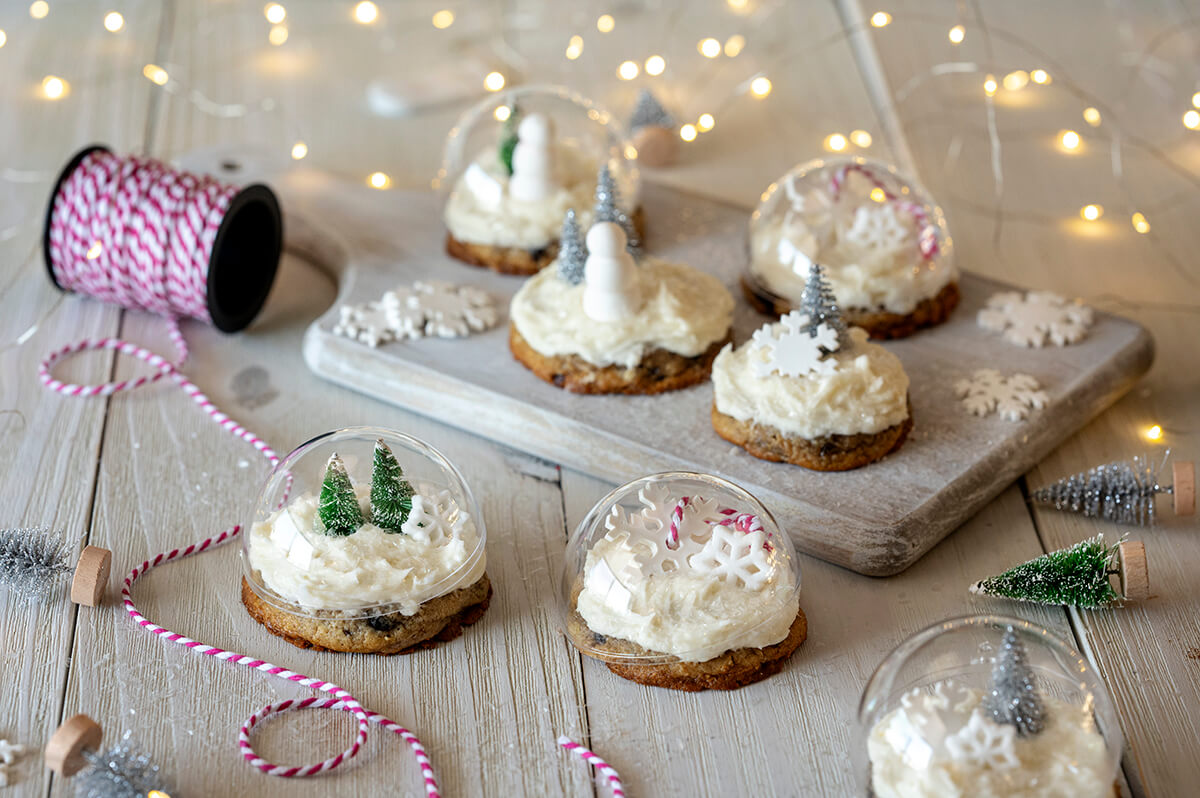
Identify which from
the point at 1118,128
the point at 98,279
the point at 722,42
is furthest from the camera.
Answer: the point at 722,42

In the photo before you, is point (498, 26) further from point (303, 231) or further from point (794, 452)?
point (794, 452)

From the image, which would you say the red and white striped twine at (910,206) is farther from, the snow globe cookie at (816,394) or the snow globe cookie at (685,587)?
the snow globe cookie at (685,587)

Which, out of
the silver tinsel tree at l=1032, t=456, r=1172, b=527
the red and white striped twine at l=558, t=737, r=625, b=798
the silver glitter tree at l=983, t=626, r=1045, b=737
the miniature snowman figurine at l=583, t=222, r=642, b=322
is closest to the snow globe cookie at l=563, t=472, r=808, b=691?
the red and white striped twine at l=558, t=737, r=625, b=798

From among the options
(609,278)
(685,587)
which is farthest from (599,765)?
(609,278)

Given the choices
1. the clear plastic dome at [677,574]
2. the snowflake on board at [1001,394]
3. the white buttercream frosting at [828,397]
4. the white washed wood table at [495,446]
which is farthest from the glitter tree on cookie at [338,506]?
the snowflake on board at [1001,394]

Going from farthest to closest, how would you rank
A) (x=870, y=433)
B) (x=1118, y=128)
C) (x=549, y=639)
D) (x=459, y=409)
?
(x=1118, y=128)
(x=459, y=409)
(x=870, y=433)
(x=549, y=639)

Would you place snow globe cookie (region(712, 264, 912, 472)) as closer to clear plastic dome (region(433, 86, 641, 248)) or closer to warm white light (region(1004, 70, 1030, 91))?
clear plastic dome (region(433, 86, 641, 248))

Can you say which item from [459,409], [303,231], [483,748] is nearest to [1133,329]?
[459,409]
